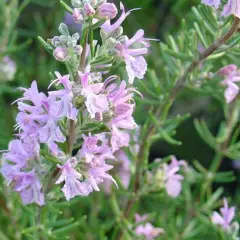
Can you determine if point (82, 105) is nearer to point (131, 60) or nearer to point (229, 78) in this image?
point (131, 60)

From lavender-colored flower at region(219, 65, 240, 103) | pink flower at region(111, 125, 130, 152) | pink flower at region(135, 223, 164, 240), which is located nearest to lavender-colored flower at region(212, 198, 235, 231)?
pink flower at region(135, 223, 164, 240)

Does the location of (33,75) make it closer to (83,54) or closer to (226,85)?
(226,85)

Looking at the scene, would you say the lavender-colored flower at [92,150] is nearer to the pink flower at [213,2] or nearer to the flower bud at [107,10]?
the flower bud at [107,10]

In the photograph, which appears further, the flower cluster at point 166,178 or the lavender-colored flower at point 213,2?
the flower cluster at point 166,178

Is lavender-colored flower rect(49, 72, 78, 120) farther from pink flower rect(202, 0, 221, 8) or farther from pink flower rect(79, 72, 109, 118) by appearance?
pink flower rect(202, 0, 221, 8)

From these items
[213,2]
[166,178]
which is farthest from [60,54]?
[166,178]

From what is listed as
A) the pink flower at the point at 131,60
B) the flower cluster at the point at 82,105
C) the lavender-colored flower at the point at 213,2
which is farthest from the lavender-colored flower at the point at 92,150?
the lavender-colored flower at the point at 213,2

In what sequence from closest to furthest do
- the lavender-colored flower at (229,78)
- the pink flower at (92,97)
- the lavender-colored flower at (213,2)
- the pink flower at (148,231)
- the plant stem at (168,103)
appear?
the pink flower at (92,97)
the lavender-colored flower at (213,2)
the plant stem at (168,103)
the lavender-colored flower at (229,78)
the pink flower at (148,231)

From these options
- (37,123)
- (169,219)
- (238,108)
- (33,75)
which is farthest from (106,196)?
(37,123)
